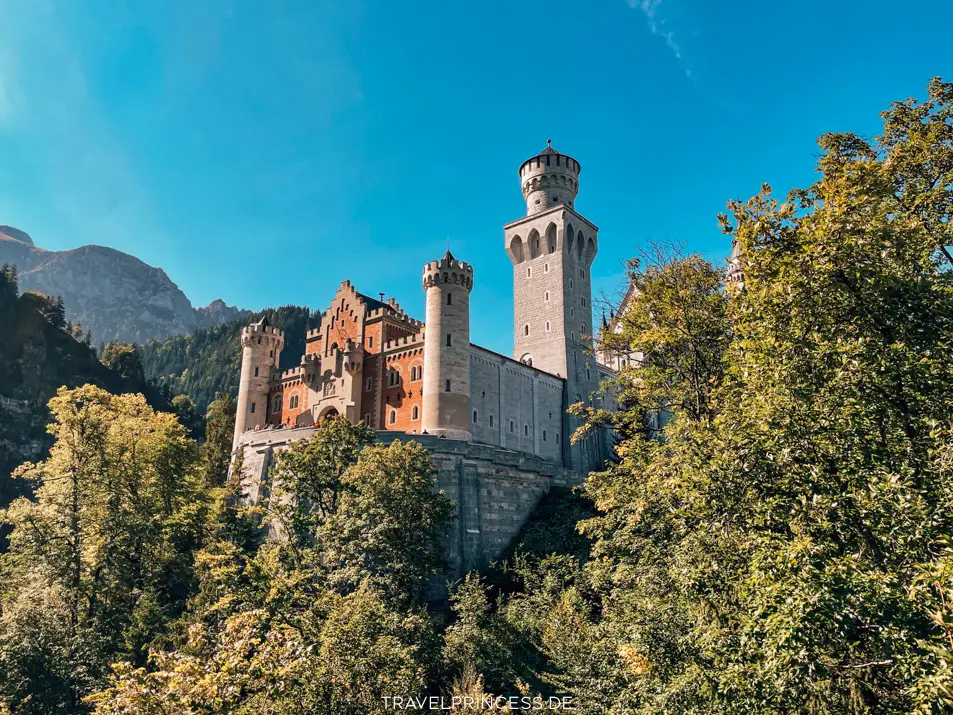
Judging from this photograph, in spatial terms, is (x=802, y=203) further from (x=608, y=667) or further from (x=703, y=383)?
(x=608, y=667)

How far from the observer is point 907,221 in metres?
12.1

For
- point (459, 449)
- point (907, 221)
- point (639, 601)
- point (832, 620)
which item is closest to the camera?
point (832, 620)

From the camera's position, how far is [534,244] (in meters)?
62.4

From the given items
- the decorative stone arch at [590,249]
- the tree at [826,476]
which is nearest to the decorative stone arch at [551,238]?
the decorative stone arch at [590,249]

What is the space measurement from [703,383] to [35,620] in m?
26.6

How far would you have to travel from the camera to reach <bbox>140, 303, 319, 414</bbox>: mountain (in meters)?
142

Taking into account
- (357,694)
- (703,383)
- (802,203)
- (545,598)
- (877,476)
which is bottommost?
(357,694)

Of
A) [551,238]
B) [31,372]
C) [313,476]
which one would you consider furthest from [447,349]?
[31,372]

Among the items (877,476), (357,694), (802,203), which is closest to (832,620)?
(877,476)

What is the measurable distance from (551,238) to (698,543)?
164ft

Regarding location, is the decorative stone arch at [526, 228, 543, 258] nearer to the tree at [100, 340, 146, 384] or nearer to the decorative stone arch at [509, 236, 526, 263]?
the decorative stone arch at [509, 236, 526, 263]

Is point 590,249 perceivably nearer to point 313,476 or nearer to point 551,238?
point 551,238

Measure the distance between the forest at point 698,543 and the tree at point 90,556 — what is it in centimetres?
15

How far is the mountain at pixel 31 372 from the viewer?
7456cm
